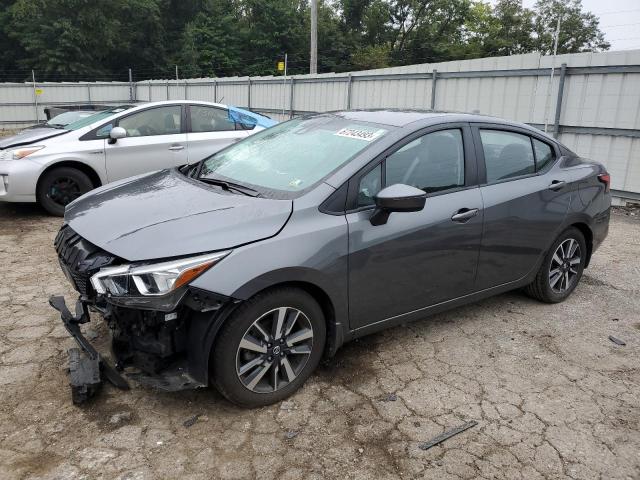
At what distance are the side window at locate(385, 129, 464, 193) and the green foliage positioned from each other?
41.2 meters

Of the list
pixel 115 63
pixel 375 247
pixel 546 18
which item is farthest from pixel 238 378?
pixel 546 18

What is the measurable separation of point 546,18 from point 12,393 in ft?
190

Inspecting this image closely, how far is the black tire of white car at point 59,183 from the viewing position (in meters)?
6.71

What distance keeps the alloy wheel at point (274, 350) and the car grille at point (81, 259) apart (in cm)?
81

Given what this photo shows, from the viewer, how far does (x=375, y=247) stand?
3.18m

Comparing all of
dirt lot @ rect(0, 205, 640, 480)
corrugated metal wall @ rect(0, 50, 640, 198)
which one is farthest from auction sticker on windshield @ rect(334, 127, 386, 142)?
corrugated metal wall @ rect(0, 50, 640, 198)

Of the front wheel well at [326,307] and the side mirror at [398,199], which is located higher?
the side mirror at [398,199]

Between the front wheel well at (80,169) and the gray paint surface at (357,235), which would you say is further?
the front wheel well at (80,169)

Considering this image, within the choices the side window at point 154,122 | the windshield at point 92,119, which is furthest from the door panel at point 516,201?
the windshield at point 92,119

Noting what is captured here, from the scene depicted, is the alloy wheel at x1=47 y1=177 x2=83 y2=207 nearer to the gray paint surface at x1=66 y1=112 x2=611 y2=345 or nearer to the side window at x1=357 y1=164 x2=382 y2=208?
the gray paint surface at x1=66 y1=112 x2=611 y2=345

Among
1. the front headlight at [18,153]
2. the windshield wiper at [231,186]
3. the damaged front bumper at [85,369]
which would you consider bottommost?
the damaged front bumper at [85,369]

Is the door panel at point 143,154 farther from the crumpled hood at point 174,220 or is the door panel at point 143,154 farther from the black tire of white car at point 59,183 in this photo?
the crumpled hood at point 174,220

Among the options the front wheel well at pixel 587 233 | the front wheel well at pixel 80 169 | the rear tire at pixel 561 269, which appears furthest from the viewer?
the front wheel well at pixel 80 169

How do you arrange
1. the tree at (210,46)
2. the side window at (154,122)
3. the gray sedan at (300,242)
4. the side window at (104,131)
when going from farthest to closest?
the tree at (210,46)
the side window at (154,122)
the side window at (104,131)
the gray sedan at (300,242)
